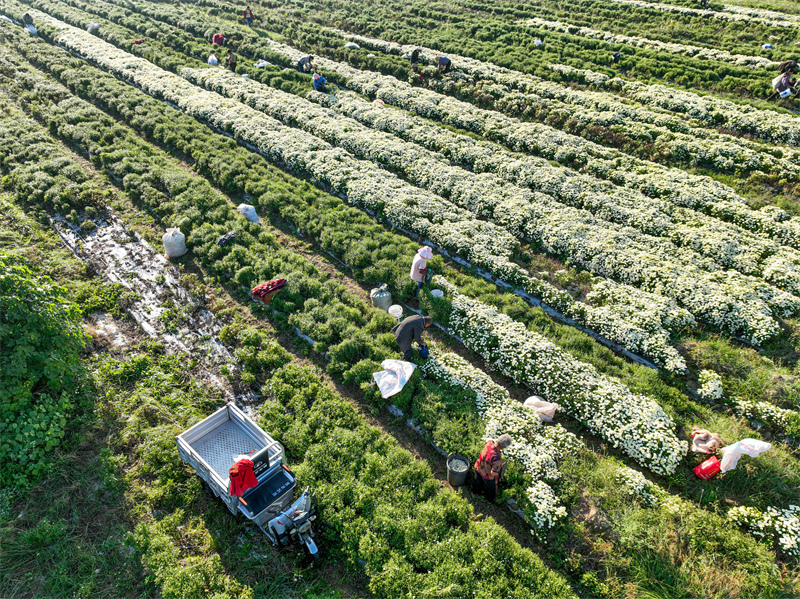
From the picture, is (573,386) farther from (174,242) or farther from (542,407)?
(174,242)

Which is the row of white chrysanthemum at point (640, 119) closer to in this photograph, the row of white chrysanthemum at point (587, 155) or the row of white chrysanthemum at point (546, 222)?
the row of white chrysanthemum at point (587, 155)

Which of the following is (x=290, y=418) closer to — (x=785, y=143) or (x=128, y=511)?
(x=128, y=511)

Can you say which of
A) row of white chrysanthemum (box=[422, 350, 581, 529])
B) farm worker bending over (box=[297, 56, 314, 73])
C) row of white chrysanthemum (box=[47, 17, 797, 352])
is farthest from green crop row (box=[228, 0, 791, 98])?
row of white chrysanthemum (box=[422, 350, 581, 529])

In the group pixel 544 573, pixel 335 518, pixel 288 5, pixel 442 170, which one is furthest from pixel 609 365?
pixel 288 5

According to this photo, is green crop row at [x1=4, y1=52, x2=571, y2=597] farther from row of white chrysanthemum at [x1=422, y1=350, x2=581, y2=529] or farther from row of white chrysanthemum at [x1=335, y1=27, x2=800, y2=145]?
Answer: row of white chrysanthemum at [x1=335, y1=27, x2=800, y2=145]

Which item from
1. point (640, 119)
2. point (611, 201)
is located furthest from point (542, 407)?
point (640, 119)

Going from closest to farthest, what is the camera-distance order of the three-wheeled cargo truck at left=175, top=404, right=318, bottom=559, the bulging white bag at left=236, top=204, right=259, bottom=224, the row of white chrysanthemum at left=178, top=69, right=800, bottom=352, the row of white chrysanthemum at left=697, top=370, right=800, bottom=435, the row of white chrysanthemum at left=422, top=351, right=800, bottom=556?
the three-wheeled cargo truck at left=175, top=404, right=318, bottom=559 < the row of white chrysanthemum at left=422, top=351, right=800, bottom=556 < the row of white chrysanthemum at left=697, top=370, right=800, bottom=435 < the row of white chrysanthemum at left=178, top=69, right=800, bottom=352 < the bulging white bag at left=236, top=204, right=259, bottom=224
